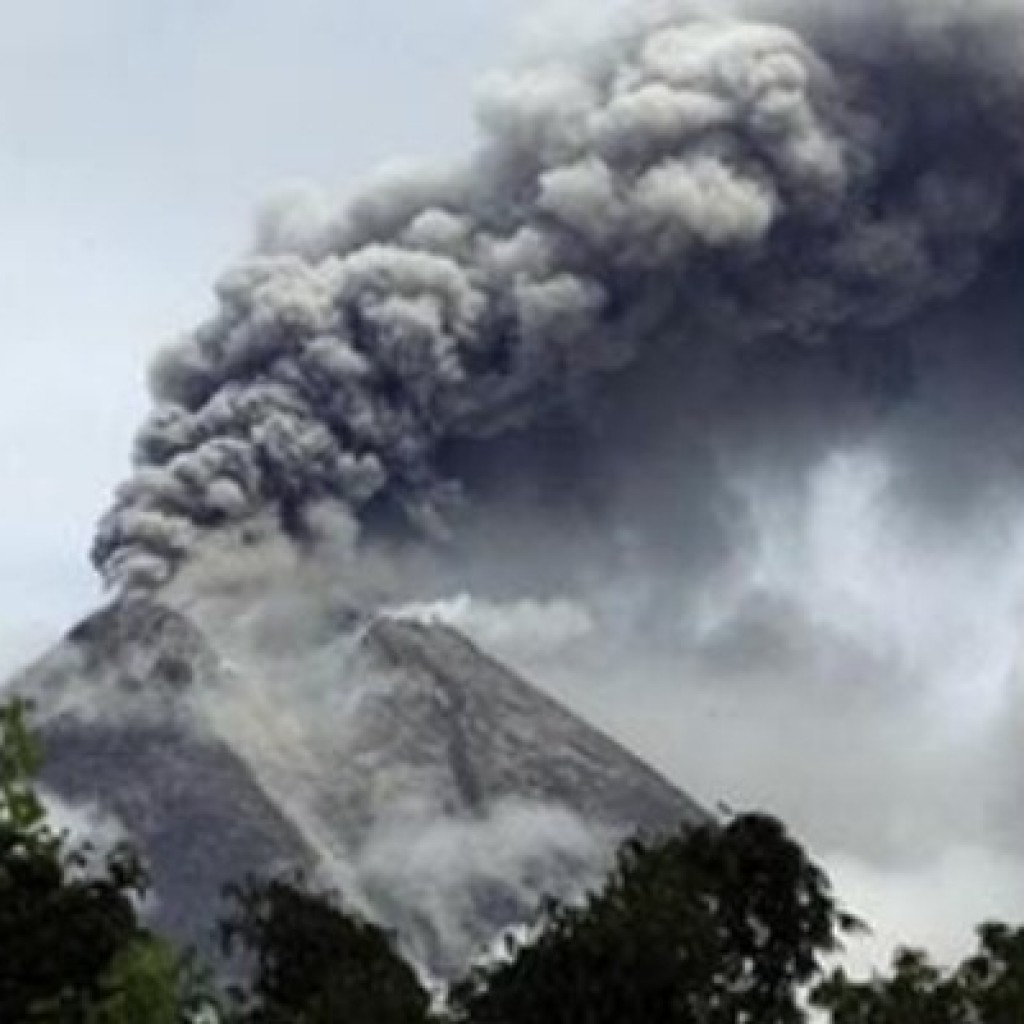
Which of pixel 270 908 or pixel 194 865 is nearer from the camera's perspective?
pixel 270 908

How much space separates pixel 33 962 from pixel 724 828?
48.3 ft

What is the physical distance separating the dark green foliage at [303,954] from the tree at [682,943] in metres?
1.51

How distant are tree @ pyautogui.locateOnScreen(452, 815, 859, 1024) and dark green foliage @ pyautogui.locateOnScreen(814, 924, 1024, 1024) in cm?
170

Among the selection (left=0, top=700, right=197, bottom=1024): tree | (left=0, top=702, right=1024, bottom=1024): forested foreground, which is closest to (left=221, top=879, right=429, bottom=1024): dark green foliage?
(left=0, top=702, right=1024, bottom=1024): forested foreground

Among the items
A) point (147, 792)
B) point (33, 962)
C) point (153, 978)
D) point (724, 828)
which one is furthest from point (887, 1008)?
point (147, 792)

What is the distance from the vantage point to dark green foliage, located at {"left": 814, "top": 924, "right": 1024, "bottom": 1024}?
34156mm

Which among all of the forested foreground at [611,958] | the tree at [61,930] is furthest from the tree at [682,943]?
the tree at [61,930]

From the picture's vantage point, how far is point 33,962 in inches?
1141

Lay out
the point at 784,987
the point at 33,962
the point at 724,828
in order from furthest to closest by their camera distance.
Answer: the point at 724,828 < the point at 784,987 < the point at 33,962

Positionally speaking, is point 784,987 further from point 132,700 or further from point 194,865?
point 132,700

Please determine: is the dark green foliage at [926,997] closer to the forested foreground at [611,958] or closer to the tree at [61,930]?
the forested foreground at [611,958]

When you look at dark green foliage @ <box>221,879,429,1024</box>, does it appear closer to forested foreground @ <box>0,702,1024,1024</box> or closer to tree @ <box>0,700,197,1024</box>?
forested foreground @ <box>0,702,1024,1024</box>

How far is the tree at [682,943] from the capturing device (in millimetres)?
36469

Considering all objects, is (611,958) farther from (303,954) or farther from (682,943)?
(303,954)
